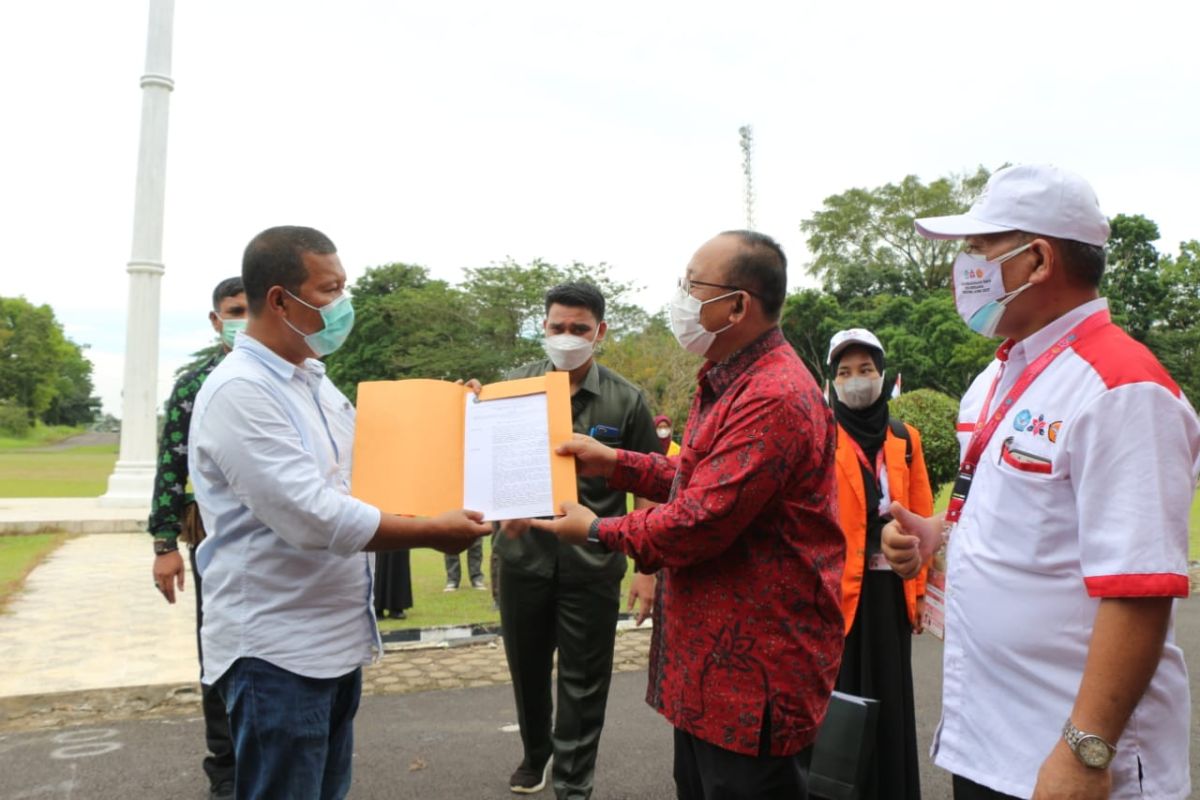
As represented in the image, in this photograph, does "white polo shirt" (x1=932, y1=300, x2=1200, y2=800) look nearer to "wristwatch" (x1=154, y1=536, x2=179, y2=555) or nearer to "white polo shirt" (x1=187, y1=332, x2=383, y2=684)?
"white polo shirt" (x1=187, y1=332, x2=383, y2=684)

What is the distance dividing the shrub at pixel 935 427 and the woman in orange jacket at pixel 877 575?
164 inches

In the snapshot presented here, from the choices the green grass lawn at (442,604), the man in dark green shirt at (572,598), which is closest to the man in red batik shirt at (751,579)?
the man in dark green shirt at (572,598)

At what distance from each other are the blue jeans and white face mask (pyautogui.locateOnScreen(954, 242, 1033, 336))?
1954 millimetres

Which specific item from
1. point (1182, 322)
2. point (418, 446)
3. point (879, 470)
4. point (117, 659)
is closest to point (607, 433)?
point (879, 470)

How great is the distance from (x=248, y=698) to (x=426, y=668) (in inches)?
156

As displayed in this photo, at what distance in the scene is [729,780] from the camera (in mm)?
2316

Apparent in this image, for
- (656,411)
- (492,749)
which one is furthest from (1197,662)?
(656,411)

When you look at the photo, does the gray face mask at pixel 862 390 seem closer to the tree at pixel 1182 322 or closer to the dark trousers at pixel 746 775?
the dark trousers at pixel 746 775

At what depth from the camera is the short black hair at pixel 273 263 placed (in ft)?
8.38

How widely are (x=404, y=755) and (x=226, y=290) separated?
8.13 feet

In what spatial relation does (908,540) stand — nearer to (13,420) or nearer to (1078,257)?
(1078,257)

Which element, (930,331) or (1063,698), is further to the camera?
(930,331)

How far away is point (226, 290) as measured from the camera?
13.7ft

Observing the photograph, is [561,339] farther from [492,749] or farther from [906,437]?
[492,749]
